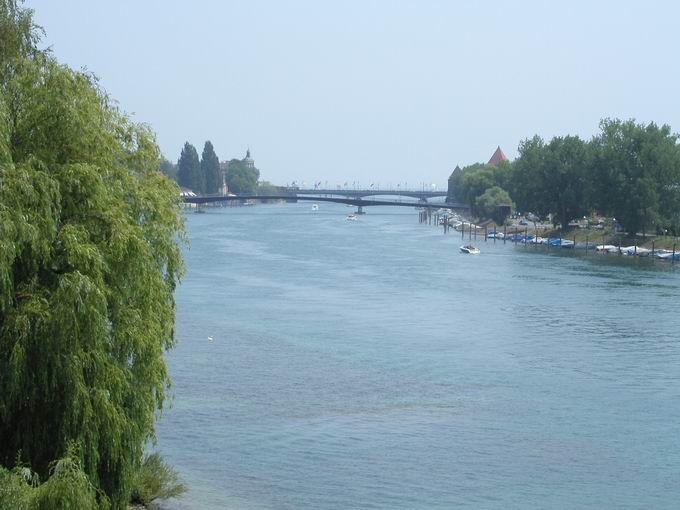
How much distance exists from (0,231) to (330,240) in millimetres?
98037

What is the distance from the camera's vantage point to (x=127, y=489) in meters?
16.9

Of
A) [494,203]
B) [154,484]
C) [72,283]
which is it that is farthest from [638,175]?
[72,283]

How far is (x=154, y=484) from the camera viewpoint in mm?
20906

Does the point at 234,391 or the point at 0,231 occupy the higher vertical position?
the point at 0,231

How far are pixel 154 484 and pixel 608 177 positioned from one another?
278 ft

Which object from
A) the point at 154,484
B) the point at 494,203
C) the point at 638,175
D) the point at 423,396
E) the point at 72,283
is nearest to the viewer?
the point at 72,283

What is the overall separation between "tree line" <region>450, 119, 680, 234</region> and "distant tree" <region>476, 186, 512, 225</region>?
36.3 feet

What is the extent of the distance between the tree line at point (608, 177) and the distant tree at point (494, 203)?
11057mm

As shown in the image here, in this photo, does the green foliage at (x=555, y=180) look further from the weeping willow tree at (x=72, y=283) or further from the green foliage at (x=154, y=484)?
the weeping willow tree at (x=72, y=283)

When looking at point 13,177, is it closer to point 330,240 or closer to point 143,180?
point 143,180

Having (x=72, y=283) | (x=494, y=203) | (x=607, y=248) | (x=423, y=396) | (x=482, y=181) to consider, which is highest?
(x=482, y=181)

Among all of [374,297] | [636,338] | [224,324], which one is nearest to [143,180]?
[224,324]

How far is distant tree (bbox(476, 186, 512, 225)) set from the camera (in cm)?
13688

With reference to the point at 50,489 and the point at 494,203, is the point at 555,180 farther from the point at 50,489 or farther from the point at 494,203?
the point at 50,489
